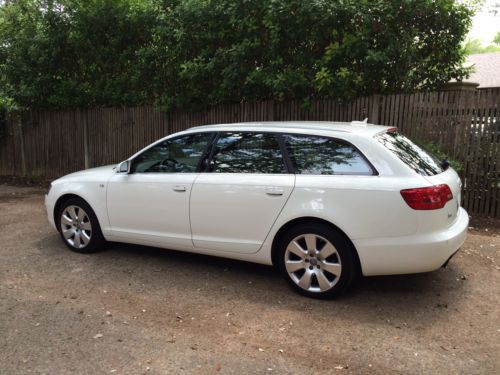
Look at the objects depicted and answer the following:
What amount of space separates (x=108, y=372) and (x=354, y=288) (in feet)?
7.95

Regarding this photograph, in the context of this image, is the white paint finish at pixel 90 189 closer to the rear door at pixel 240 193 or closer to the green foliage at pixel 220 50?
the rear door at pixel 240 193

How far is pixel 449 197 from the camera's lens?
4102 mm

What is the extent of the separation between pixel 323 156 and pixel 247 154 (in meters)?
0.81

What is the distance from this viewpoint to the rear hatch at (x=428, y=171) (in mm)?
3891

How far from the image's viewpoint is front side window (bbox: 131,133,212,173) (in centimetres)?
501

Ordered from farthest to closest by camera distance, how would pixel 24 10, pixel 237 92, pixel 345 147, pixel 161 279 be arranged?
pixel 24 10 → pixel 237 92 → pixel 161 279 → pixel 345 147

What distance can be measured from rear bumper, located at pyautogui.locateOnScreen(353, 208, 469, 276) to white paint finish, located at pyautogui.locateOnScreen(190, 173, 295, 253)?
867 millimetres

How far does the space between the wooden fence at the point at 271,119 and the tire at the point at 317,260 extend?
3.88m

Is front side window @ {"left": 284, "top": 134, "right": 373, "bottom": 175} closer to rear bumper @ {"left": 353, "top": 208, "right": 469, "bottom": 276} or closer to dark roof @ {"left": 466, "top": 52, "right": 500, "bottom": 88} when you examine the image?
rear bumper @ {"left": 353, "top": 208, "right": 469, "bottom": 276}

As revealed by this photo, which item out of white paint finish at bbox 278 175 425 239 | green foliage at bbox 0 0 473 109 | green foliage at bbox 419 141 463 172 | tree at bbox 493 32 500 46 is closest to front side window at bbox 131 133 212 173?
white paint finish at bbox 278 175 425 239

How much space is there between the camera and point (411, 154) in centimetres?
436

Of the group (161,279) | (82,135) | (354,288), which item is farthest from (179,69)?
(354,288)

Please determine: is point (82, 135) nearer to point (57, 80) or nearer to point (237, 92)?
point (57, 80)

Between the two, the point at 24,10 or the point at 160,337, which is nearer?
the point at 160,337
